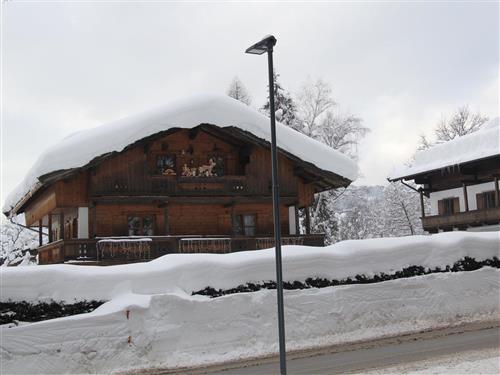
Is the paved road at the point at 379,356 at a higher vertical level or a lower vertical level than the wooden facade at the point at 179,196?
lower

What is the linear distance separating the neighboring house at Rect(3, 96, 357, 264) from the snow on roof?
0.04 metres

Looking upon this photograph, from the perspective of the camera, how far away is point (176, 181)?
25688 mm

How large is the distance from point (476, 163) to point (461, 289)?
729 inches

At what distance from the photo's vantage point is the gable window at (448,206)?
37391mm

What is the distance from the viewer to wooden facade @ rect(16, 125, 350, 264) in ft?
79.8

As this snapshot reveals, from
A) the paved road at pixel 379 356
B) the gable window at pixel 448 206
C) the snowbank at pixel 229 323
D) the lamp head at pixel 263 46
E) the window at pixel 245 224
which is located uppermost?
the lamp head at pixel 263 46

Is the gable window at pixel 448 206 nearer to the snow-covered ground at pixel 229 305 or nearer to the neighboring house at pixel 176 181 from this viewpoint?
the neighboring house at pixel 176 181

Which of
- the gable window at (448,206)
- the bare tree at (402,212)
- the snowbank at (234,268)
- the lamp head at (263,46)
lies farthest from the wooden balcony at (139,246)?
the bare tree at (402,212)

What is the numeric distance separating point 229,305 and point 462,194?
25641 mm

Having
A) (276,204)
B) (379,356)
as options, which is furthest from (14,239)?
(276,204)

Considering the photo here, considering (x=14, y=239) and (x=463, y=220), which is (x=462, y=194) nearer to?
(x=463, y=220)

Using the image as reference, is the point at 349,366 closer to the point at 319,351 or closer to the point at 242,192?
the point at 319,351

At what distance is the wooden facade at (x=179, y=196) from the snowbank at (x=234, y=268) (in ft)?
29.1

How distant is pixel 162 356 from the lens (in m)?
13.3
